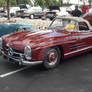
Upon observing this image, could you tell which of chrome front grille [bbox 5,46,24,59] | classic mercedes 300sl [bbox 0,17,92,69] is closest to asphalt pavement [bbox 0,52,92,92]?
classic mercedes 300sl [bbox 0,17,92,69]

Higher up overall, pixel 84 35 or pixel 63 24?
pixel 63 24

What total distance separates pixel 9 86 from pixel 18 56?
92 centimetres

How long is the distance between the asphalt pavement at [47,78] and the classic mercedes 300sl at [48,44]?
335 mm

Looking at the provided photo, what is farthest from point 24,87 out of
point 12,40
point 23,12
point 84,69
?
point 23,12

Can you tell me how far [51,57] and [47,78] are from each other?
68 cm

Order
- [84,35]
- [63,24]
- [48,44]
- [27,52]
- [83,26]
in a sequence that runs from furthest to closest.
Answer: [83,26], [63,24], [84,35], [48,44], [27,52]

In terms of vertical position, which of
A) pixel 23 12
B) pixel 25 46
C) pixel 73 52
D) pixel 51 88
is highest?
pixel 23 12

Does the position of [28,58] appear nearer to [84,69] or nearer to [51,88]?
[51,88]

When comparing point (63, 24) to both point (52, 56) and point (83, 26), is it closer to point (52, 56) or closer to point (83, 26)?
point (83, 26)

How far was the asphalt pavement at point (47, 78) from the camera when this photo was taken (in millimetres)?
3934

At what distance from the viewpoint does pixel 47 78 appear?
446cm

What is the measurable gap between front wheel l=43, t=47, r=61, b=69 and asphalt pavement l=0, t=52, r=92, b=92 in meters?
0.15

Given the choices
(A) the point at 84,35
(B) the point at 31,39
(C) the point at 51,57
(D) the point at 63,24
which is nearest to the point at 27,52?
(B) the point at 31,39

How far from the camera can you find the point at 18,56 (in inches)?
183
